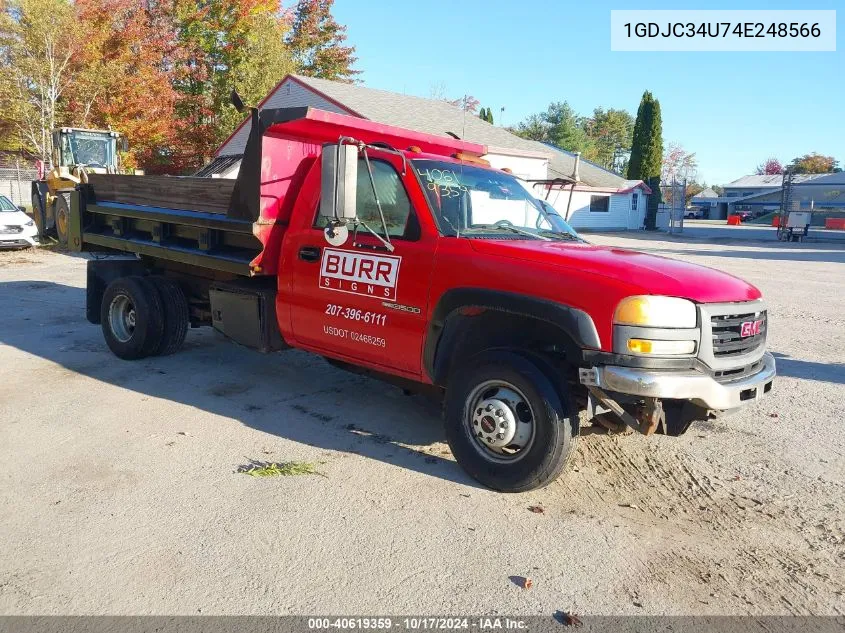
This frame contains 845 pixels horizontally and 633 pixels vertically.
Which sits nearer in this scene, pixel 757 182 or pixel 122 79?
pixel 122 79

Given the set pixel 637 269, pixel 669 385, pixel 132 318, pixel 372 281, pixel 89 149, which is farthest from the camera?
pixel 89 149

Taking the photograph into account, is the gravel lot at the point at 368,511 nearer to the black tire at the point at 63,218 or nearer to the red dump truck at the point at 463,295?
the red dump truck at the point at 463,295

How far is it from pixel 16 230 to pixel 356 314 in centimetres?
1675

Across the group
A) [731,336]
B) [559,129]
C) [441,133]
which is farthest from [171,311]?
[559,129]

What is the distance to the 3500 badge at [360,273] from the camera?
4629 millimetres

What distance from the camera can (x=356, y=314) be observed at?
4.85m

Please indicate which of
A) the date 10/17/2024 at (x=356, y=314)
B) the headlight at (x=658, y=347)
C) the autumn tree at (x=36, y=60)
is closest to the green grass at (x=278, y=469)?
the date 10/17/2024 at (x=356, y=314)

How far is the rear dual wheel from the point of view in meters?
6.80

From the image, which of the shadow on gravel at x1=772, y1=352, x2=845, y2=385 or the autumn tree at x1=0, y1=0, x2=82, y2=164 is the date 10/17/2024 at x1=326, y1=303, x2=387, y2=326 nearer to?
the shadow on gravel at x1=772, y1=352, x2=845, y2=385

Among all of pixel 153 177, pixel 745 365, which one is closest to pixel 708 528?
pixel 745 365

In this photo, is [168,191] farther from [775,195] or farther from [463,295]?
[775,195]

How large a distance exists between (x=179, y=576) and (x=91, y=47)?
100ft

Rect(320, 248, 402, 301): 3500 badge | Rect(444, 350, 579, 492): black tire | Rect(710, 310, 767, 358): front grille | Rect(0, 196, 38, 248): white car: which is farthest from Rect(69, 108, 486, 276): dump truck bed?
Rect(0, 196, 38, 248): white car

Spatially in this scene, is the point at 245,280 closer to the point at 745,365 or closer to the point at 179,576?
the point at 179,576
